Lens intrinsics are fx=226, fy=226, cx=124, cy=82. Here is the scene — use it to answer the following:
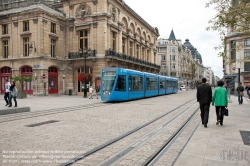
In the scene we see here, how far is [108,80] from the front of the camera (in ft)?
61.3

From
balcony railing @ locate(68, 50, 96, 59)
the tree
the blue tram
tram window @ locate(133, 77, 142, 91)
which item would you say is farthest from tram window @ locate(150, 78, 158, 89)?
the tree

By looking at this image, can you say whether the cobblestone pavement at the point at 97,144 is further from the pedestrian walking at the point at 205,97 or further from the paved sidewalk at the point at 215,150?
the pedestrian walking at the point at 205,97

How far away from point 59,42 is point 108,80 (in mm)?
17690

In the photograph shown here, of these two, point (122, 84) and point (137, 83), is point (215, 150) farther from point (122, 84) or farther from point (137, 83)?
point (137, 83)

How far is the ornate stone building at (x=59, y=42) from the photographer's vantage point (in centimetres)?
3009

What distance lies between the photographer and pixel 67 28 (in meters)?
34.4

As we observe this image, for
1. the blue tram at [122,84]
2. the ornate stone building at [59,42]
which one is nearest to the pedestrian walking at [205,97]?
the blue tram at [122,84]

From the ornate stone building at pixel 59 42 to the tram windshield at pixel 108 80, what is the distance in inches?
470

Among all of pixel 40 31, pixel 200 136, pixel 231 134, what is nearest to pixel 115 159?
pixel 200 136

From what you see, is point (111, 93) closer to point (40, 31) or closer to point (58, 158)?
point (58, 158)

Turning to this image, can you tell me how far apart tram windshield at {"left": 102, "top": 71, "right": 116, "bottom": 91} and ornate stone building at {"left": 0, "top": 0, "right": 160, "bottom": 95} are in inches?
470

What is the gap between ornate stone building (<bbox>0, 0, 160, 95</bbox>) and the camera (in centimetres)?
3009

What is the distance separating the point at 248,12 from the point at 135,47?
3329cm

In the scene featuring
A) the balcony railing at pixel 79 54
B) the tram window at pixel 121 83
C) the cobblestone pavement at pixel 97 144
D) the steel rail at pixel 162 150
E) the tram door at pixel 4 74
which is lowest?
the steel rail at pixel 162 150
